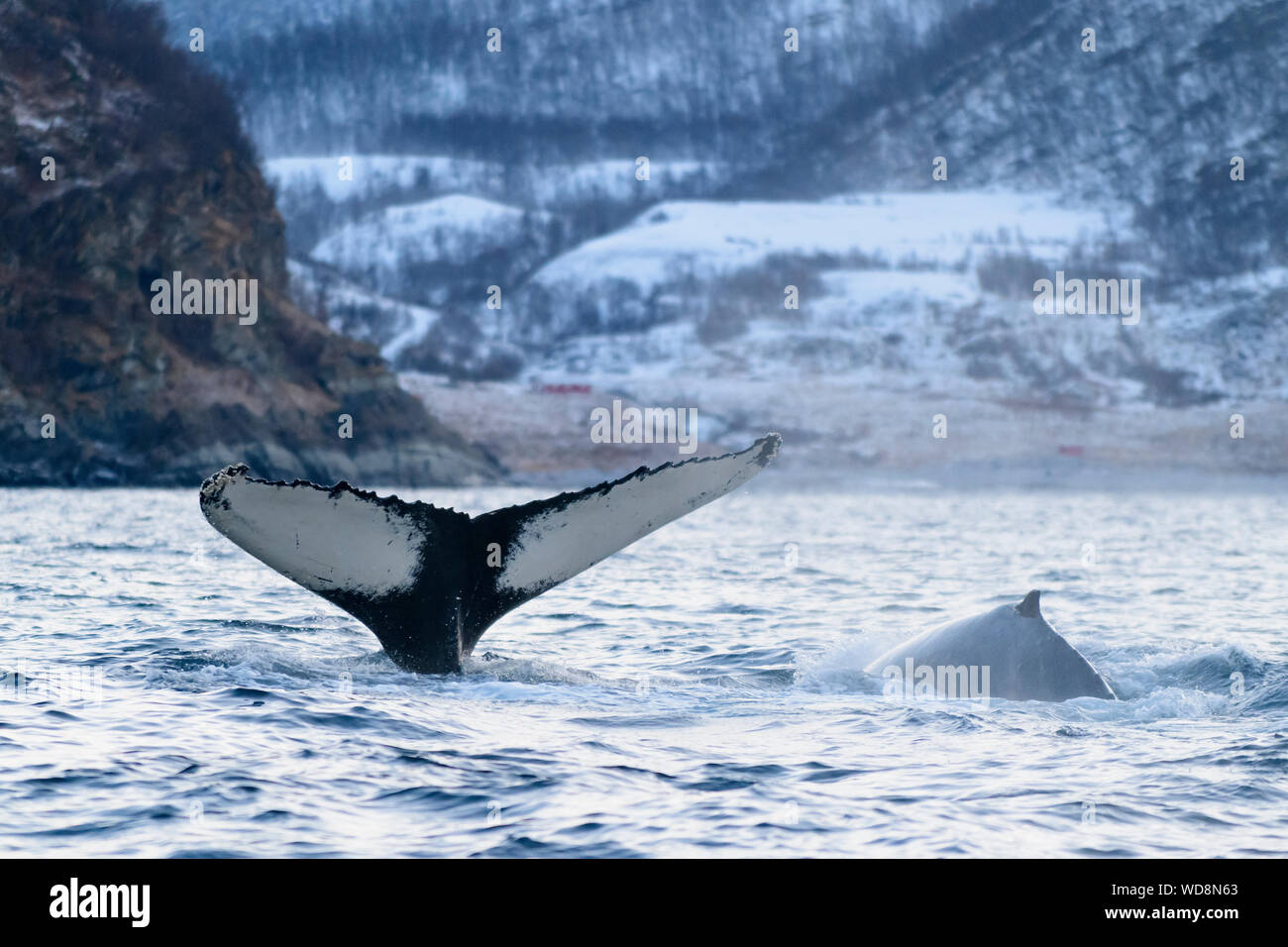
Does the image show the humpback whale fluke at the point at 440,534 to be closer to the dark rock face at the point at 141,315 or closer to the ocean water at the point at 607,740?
the ocean water at the point at 607,740

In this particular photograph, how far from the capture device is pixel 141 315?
232 feet

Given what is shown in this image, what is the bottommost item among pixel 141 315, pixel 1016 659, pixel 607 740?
pixel 607 740

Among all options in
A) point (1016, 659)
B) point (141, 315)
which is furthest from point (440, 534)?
point (141, 315)

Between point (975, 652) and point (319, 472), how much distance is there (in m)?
68.3

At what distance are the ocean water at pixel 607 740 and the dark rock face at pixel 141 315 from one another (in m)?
51.9

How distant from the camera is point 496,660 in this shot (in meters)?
11.6

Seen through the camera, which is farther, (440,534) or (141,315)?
(141,315)

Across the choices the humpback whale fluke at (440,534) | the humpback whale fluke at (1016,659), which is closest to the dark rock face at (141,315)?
the humpback whale fluke at (1016,659)

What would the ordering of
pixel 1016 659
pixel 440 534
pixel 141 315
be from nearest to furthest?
pixel 440 534 < pixel 1016 659 < pixel 141 315

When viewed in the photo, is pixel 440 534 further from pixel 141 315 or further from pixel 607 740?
pixel 141 315

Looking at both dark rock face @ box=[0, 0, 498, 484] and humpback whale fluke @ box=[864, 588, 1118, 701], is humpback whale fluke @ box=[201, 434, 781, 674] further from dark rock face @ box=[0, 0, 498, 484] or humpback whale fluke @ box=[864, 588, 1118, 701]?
dark rock face @ box=[0, 0, 498, 484]

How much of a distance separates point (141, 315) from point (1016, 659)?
6600cm

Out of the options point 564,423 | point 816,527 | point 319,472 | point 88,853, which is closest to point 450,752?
point 88,853

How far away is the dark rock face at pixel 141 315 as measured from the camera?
67500 mm
